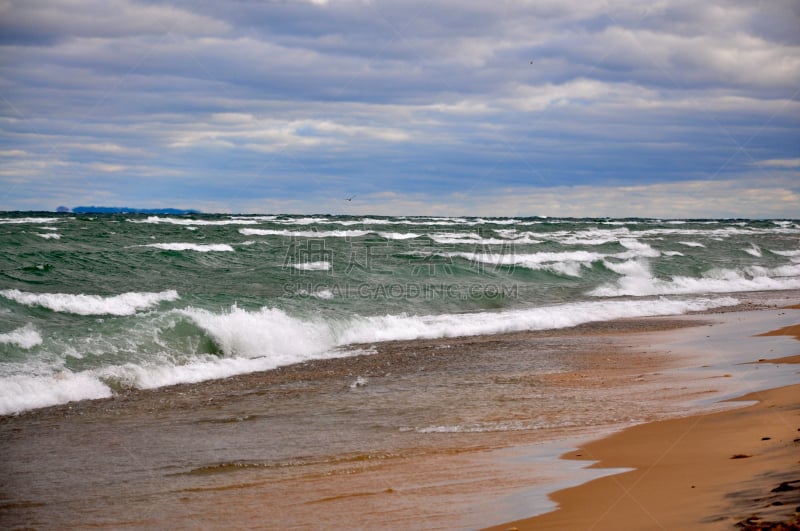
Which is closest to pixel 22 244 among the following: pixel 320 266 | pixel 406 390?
pixel 320 266

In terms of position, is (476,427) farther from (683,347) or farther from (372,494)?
(683,347)

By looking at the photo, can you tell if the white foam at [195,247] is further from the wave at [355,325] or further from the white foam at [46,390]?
the white foam at [46,390]

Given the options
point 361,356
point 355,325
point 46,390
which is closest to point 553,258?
point 355,325

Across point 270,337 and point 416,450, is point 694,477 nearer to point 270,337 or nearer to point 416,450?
point 416,450

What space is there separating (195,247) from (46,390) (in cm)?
2138

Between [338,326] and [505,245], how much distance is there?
2777cm

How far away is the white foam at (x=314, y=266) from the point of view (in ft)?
82.2

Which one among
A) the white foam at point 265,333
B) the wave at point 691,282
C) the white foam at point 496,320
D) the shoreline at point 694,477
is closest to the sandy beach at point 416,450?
the shoreline at point 694,477

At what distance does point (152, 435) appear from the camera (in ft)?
24.7

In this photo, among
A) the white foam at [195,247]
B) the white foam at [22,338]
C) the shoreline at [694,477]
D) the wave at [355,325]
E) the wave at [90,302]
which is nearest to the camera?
the shoreline at [694,477]

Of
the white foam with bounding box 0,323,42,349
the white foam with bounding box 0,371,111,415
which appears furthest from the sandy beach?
the white foam with bounding box 0,323,42,349

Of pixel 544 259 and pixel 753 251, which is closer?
pixel 544 259

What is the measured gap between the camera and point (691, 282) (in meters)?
28.1

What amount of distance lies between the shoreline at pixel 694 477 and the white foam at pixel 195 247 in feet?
79.4
